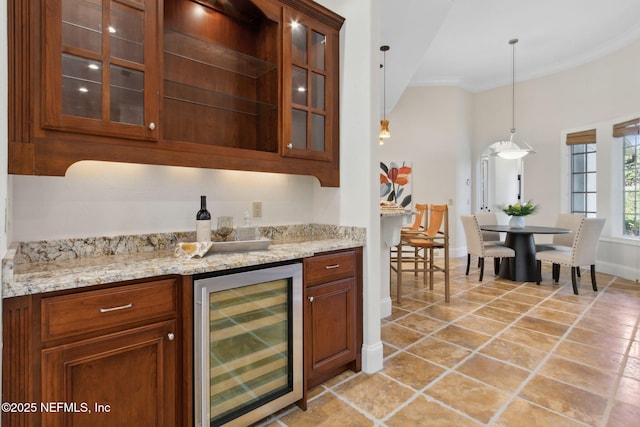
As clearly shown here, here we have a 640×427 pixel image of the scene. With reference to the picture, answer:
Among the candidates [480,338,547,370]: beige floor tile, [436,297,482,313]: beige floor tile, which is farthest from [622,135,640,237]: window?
[480,338,547,370]: beige floor tile

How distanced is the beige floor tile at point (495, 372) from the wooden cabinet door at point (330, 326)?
839mm

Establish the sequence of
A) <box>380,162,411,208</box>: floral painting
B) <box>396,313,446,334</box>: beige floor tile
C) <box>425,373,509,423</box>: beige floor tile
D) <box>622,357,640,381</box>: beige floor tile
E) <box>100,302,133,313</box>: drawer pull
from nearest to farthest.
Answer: <box>100,302,133,313</box>: drawer pull → <box>425,373,509,423</box>: beige floor tile → <box>622,357,640,381</box>: beige floor tile → <box>396,313,446,334</box>: beige floor tile → <box>380,162,411,208</box>: floral painting

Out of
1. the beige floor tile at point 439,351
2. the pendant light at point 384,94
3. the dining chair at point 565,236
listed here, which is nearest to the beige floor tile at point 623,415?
the beige floor tile at point 439,351

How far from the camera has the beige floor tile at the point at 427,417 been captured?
173cm

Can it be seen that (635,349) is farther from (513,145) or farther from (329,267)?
(513,145)

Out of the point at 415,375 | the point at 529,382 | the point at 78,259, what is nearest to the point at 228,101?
the point at 78,259

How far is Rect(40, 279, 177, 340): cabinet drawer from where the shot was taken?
3.89 feet

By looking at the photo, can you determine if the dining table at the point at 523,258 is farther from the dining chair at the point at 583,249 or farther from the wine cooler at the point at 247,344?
the wine cooler at the point at 247,344

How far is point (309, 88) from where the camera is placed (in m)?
2.24

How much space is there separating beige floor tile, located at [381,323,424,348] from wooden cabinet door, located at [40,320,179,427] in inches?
71.4

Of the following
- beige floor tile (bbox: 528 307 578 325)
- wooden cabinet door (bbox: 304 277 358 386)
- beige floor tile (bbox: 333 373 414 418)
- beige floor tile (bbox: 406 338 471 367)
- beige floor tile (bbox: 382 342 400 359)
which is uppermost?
wooden cabinet door (bbox: 304 277 358 386)

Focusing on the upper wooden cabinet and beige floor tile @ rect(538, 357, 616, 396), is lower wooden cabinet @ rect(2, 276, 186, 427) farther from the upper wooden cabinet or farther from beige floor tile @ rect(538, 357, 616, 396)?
beige floor tile @ rect(538, 357, 616, 396)

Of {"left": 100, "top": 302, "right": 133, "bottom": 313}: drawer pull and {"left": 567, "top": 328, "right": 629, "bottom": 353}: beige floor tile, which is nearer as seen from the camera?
{"left": 100, "top": 302, "right": 133, "bottom": 313}: drawer pull

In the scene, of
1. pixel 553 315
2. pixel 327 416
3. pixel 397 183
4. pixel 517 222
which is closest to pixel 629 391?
pixel 553 315
